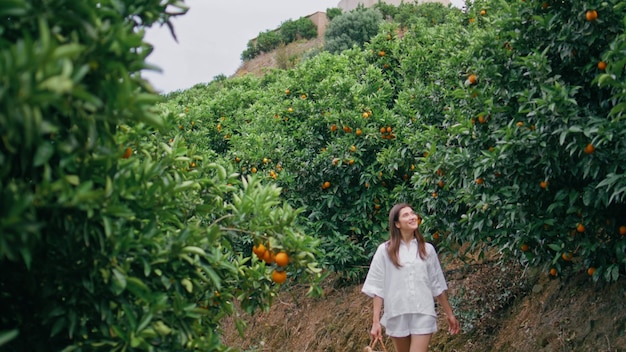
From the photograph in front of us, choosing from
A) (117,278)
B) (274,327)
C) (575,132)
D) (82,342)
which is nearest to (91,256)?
(117,278)

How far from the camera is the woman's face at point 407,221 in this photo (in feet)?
16.6

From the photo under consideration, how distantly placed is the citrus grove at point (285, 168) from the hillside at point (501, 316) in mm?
293

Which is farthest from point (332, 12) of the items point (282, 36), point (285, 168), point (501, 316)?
point (501, 316)

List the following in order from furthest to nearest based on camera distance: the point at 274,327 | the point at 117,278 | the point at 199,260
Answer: the point at 274,327
the point at 199,260
the point at 117,278

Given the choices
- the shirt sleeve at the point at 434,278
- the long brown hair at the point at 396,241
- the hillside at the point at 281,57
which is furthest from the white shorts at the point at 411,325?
the hillside at the point at 281,57

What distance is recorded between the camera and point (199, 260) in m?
3.10

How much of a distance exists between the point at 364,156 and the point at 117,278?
556 cm

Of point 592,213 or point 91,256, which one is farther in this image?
point 592,213

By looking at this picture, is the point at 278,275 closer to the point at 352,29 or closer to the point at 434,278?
the point at 434,278

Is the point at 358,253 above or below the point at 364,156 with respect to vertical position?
below

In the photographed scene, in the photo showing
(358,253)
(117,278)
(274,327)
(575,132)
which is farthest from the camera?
(274,327)

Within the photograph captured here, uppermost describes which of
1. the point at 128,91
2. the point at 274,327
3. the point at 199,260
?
the point at 128,91

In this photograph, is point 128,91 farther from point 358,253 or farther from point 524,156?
point 358,253

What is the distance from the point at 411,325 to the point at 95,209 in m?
2.98
